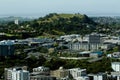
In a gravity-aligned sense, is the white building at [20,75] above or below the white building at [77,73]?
above

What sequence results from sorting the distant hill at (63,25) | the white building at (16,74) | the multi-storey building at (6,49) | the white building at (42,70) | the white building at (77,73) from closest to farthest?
the white building at (16,74) < the white building at (77,73) < the white building at (42,70) < the multi-storey building at (6,49) < the distant hill at (63,25)

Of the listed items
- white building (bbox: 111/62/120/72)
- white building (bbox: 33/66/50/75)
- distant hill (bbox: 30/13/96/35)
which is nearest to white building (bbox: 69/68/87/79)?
white building (bbox: 33/66/50/75)

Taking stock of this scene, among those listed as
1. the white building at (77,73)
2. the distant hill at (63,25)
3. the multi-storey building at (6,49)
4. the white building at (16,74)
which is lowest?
the distant hill at (63,25)

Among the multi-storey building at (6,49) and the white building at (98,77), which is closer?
the white building at (98,77)

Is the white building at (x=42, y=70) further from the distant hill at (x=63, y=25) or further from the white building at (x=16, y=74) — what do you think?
the distant hill at (x=63, y=25)

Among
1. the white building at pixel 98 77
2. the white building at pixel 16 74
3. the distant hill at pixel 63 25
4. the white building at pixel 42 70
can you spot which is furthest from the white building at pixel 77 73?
the distant hill at pixel 63 25

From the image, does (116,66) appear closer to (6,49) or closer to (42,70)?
(42,70)

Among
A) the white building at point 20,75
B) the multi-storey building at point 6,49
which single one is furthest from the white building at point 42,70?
the multi-storey building at point 6,49

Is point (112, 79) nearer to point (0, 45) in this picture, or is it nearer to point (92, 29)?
point (0, 45)

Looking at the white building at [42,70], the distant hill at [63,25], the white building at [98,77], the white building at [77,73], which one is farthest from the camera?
the distant hill at [63,25]

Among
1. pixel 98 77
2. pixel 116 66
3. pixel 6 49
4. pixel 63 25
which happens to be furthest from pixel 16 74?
pixel 63 25
